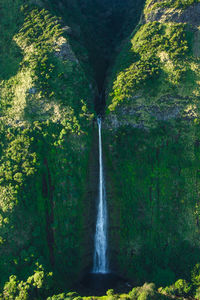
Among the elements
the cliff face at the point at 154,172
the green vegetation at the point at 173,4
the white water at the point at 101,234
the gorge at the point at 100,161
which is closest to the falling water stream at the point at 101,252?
the white water at the point at 101,234

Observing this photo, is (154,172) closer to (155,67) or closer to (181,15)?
(155,67)

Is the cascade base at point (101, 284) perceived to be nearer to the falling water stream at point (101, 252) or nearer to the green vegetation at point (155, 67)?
the falling water stream at point (101, 252)

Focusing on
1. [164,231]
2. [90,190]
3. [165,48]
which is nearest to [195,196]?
[164,231]

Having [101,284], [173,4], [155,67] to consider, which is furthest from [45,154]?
[173,4]

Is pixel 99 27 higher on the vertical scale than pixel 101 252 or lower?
higher

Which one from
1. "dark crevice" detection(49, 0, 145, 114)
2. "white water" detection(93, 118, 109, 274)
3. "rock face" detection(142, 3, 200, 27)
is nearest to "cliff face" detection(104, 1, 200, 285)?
"white water" detection(93, 118, 109, 274)

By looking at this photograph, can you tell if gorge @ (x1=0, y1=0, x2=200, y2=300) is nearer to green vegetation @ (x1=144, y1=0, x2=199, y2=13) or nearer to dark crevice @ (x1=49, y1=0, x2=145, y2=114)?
green vegetation @ (x1=144, y1=0, x2=199, y2=13)

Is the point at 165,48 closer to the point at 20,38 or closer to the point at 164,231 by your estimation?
the point at 20,38
